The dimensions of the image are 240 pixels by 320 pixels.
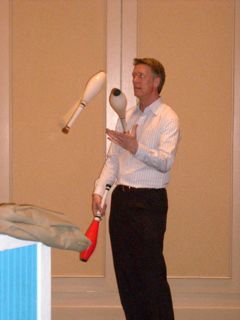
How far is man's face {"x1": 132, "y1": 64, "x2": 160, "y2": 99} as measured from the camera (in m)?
2.32

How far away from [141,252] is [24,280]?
1101 millimetres

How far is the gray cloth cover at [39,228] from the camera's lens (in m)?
1.14

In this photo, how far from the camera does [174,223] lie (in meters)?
2.87

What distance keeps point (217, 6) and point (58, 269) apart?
177cm

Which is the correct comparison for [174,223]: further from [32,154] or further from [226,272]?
[32,154]

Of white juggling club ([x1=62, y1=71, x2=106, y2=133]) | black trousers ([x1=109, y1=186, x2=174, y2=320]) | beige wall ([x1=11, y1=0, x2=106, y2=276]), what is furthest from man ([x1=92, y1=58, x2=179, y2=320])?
beige wall ([x1=11, y1=0, x2=106, y2=276])

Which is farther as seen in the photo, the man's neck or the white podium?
the man's neck

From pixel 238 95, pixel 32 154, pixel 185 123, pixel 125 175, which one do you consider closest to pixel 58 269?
pixel 32 154

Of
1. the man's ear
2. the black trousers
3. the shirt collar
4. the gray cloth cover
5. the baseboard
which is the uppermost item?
the man's ear

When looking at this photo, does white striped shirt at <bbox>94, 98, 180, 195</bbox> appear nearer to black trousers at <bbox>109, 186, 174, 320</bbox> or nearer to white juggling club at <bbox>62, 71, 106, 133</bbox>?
black trousers at <bbox>109, 186, 174, 320</bbox>

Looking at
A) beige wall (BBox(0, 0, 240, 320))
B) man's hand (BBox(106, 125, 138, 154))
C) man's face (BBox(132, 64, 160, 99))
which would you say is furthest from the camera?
beige wall (BBox(0, 0, 240, 320))

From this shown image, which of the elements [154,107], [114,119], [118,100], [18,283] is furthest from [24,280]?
[114,119]

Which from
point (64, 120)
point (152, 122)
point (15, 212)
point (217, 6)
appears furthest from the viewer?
point (217, 6)

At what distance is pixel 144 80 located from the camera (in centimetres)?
232
